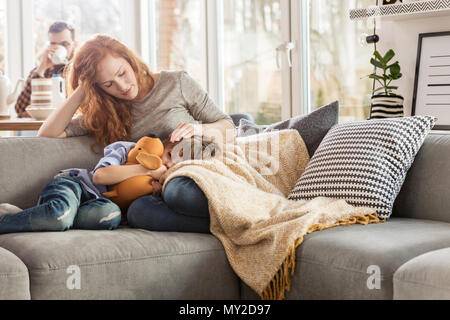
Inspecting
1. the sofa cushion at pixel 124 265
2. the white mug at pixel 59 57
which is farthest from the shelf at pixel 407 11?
the white mug at pixel 59 57

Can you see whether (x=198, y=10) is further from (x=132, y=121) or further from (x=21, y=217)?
(x=21, y=217)

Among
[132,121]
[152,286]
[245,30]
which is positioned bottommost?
[152,286]

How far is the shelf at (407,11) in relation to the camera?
2569mm

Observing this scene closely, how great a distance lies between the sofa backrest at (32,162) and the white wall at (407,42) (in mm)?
1425

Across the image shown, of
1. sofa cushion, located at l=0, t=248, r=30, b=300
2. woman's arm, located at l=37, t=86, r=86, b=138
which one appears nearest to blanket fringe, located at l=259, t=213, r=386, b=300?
sofa cushion, located at l=0, t=248, r=30, b=300

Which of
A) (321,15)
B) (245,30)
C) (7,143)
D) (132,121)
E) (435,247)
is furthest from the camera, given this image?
(245,30)

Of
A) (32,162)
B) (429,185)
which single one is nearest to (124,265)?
(32,162)

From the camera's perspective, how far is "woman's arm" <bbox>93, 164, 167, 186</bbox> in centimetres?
213

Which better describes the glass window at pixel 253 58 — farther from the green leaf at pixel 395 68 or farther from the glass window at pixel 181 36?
the green leaf at pixel 395 68

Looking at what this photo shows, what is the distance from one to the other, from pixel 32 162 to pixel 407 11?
5.47ft

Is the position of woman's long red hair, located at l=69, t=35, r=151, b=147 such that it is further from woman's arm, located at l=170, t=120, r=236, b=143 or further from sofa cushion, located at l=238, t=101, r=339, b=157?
sofa cushion, located at l=238, t=101, r=339, b=157

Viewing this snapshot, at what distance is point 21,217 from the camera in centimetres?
192

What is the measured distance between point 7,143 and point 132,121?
0.49 metres

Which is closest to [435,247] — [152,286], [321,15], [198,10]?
[152,286]
